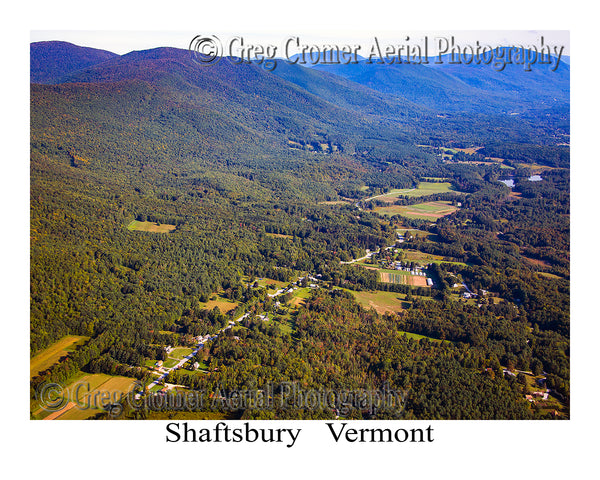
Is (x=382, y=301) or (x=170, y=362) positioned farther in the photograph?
(x=382, y=301)

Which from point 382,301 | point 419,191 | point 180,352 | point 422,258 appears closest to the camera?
point 180,352

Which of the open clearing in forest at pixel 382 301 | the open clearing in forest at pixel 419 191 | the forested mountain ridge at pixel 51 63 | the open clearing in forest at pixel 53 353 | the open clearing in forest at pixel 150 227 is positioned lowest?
the open clearing in forest at pixel 53 353

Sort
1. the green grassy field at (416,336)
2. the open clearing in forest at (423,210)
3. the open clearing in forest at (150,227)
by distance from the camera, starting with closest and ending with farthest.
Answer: the green grassy field at (416,336), the open clearing in forest at (150,227), the open clearing in forest at (423,210)

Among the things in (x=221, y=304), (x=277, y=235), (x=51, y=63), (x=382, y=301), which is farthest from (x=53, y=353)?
(x=51, y=63)

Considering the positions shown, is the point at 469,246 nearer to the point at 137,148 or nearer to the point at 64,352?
the point at 64,352

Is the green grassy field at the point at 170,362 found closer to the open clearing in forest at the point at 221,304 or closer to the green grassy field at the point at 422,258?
the open clearing in forest at the point at 221,304

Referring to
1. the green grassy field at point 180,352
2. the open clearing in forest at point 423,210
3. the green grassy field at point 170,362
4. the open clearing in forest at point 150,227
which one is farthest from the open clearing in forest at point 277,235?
the green grassy field at point 170,362

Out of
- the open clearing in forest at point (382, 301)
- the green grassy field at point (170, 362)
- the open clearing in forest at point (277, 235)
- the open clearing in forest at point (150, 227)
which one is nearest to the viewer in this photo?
the green grassy field at point (170, 362)

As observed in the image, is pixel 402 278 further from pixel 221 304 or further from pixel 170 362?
pixel 170 362
